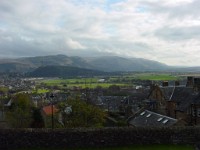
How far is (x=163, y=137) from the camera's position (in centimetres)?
2656

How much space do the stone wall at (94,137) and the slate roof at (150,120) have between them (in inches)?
452

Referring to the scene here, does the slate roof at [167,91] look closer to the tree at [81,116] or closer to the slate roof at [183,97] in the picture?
the slate roof at [183,97]

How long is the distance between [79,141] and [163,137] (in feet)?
21.3

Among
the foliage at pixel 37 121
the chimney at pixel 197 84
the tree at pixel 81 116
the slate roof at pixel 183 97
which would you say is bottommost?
the foliage at pixel 37 121

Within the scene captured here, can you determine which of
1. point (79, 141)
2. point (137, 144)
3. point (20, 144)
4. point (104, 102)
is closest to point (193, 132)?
point (137, 144)

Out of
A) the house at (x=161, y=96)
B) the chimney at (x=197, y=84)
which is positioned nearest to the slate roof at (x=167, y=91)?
the house at (x=161, y=96)

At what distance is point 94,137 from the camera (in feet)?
84.8

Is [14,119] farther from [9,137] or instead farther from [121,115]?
[9,137]

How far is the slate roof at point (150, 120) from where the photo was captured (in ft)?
129

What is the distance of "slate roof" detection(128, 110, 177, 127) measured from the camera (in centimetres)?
3941

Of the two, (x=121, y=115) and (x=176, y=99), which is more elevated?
(x=176, y=99)

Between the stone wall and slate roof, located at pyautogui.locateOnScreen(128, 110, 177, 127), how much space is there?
11.5 meters

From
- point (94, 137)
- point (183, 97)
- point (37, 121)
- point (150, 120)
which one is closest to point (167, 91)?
point (183, 97)

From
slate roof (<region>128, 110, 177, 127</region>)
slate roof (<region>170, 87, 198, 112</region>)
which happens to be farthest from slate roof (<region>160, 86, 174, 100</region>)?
slate roof (<region>128, 110, 177, 127</region>)
